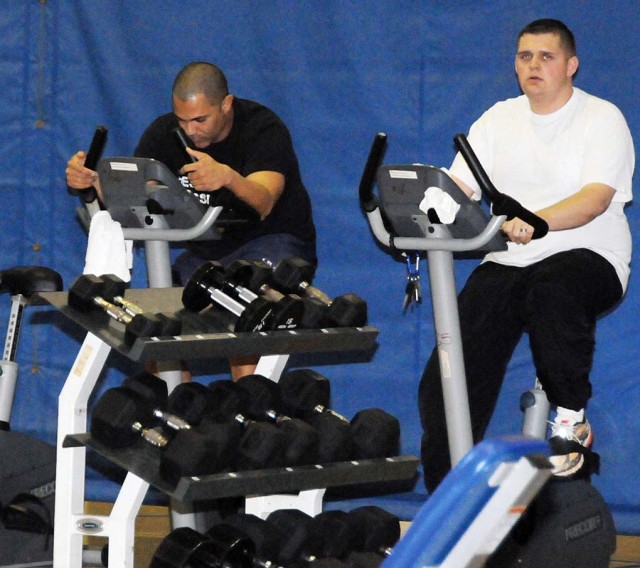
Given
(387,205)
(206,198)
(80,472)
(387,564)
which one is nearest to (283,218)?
(206,198)

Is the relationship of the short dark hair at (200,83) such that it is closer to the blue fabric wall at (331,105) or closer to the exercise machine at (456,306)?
the blue fabric wall at (331,105)

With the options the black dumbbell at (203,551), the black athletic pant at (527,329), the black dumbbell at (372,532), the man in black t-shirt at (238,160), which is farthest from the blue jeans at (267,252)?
the black dumbbell at (203,551)

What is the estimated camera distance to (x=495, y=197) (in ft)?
10.7

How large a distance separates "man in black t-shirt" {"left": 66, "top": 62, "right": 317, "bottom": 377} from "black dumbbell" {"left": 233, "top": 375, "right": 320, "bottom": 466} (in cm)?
75

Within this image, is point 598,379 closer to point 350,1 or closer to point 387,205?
point 387,205

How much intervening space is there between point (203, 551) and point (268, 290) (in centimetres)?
70

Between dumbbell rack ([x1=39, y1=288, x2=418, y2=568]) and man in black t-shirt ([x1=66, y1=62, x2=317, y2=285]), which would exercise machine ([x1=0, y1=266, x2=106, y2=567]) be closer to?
man in black t-shirt ([x1=66, y1=62, x2=317, y2=285])

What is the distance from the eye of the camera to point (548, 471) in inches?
56.2

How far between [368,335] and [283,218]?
43.9 inches

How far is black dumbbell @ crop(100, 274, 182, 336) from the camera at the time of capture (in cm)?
276

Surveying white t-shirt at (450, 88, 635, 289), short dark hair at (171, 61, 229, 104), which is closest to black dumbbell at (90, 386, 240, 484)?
short dark hair at (171, 61, 229, 104)

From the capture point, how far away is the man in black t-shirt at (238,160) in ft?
12.6

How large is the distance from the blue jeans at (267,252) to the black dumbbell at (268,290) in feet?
2.74

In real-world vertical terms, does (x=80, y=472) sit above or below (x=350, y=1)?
below
